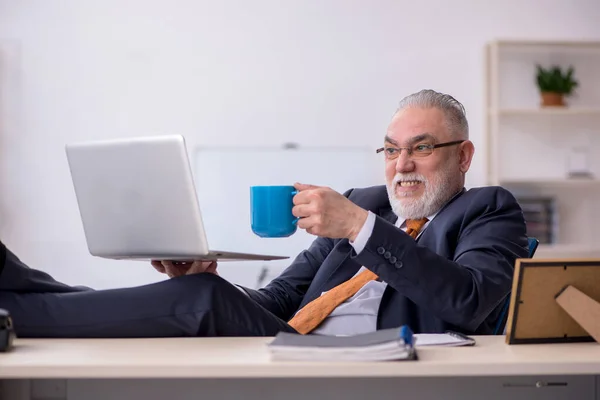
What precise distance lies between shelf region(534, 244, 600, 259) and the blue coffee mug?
11.4 feet

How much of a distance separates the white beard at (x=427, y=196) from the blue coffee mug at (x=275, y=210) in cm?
63

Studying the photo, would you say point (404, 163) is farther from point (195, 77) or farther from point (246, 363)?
point (195, 77)

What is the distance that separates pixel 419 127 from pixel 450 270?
1.98 feet

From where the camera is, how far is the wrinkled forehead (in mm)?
2078

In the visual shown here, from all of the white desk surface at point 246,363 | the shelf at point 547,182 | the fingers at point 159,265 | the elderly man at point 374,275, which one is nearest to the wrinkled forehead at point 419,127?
the elderly man at point 374,275

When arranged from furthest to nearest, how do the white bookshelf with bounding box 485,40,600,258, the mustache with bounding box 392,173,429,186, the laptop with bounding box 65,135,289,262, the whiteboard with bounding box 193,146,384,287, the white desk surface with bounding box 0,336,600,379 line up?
the white bookshelf with bounding box 485,40,600,258 < the whiteboard with bounding box 193,146,384,287 < the mustache with bounding box 392,173,429,186 < the laptop with bounding box 65,135,289,262 < the white desk surface with bounding box 0,336,600,379

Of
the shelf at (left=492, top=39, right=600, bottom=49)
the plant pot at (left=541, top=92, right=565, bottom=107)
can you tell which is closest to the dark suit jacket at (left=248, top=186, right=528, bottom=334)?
the shelf at (left=492, top=39, right=600, bottom=49)

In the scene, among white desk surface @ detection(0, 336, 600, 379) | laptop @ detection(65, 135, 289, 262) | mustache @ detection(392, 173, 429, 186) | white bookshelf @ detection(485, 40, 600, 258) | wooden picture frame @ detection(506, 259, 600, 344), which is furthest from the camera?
white bookshelf @ detection(485, 40, 600, 258)

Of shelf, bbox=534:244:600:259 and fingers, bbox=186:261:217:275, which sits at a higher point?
fingers, bbox=186:261:217:275

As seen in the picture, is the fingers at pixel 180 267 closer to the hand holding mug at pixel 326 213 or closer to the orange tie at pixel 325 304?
the orange tie at pixel 325 304

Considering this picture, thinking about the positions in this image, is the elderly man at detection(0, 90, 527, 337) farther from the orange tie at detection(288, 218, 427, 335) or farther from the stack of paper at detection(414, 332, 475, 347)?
the stack of paper at detection(414, 332, 475, 347)

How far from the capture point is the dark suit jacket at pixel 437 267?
154 cm

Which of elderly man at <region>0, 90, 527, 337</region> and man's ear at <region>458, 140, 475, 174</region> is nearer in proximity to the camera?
elderly man at <region>0, 90, 527, 337</region>

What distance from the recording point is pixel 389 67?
491 centimetres
